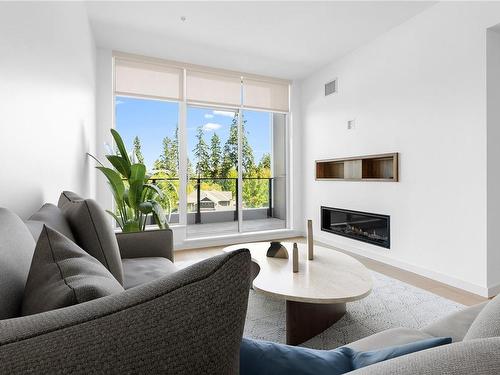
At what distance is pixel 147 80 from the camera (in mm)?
4203

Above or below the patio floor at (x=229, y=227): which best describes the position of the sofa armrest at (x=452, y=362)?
above

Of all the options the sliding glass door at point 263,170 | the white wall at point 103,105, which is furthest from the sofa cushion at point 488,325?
the sliding glass door at point 263,170

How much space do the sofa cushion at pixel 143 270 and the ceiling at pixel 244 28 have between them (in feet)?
8.38

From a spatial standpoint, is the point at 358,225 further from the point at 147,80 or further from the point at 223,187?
the point at 147,80

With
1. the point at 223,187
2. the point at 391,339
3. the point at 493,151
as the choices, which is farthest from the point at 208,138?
the point at 391,339

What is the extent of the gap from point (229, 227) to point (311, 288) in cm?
330

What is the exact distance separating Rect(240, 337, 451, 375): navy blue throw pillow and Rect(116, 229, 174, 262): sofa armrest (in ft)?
5.89

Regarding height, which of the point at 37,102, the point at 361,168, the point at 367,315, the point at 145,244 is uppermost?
the point at 37,102

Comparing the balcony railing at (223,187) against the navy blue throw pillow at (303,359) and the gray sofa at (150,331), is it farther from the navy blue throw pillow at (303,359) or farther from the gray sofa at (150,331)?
the gray sofa at (150,331)

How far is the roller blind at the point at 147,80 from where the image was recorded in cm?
407

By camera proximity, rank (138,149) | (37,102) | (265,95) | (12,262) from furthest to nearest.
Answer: (265,95) → (138,149) → (37,102) → (12,262)

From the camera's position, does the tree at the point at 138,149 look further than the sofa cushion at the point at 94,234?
Yes

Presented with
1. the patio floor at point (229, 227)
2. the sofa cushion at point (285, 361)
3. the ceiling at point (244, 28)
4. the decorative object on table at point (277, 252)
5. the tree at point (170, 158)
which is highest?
the ceiling at point (244, 28)

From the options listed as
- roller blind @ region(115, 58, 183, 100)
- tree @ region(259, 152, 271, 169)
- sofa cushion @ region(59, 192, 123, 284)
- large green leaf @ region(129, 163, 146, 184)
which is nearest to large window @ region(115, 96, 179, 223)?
roller blind @ region(115, 58, 183, 100)
